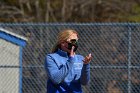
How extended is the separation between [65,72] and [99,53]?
3.48 metres

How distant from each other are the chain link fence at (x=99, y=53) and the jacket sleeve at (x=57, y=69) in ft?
10.2

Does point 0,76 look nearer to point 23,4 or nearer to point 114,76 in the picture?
point 114,76

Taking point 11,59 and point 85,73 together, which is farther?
point 11,59

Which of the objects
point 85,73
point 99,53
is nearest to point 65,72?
point 85,73

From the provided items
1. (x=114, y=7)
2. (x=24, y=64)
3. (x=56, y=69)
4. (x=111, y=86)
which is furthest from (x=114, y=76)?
(x=114, y=7)

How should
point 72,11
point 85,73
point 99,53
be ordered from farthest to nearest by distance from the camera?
point 72,11, point 99,53, point 85,73

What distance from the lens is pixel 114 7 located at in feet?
58.2

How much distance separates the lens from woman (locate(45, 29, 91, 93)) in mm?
5375

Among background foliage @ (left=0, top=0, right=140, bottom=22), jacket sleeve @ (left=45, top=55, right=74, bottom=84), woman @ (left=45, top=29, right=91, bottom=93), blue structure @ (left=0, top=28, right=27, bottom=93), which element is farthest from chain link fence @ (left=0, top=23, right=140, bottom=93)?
background foliage @ (left=0, top=0, right=140, bottom=22)

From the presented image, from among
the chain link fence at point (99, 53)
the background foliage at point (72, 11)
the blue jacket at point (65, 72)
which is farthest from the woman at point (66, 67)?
the background foliage at point (72, 11)

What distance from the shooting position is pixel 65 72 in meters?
5.37

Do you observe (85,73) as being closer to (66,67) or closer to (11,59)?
(66,67)

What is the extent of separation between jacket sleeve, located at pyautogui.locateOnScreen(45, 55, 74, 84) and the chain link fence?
3.10m

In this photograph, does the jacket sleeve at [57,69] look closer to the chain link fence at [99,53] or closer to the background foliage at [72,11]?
the chain link fence at [99,53]
